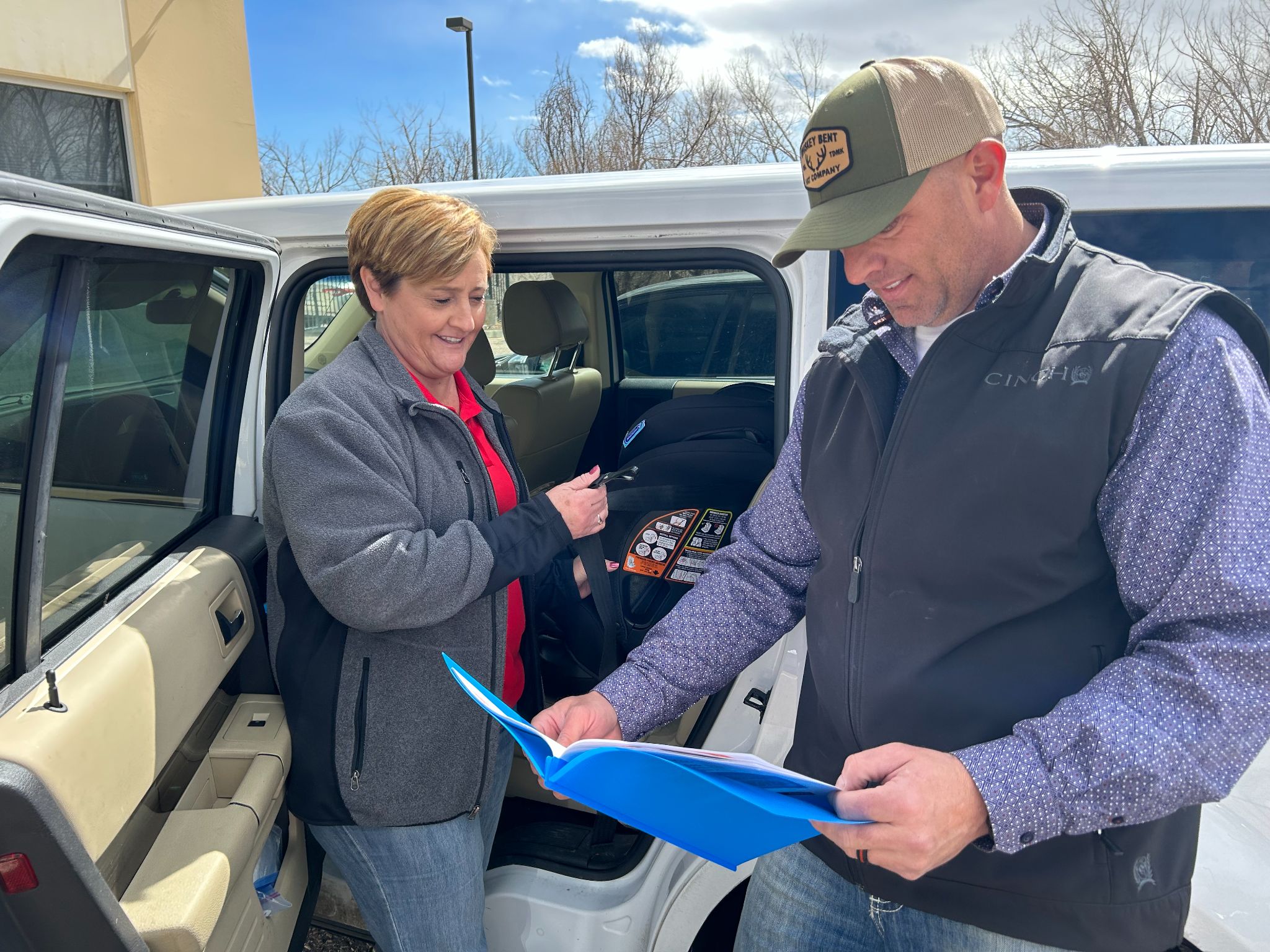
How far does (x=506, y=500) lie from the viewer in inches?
67.6

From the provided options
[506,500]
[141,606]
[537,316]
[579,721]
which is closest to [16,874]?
[141,606]

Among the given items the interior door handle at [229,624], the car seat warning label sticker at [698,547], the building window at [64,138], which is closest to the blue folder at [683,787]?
the interior door handle at [229,624]

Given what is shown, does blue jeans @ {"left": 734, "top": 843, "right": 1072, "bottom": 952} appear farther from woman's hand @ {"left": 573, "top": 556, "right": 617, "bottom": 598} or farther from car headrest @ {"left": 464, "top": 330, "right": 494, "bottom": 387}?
car headrest @ {"left": 464, "top": 330, "right": 494, "bottom": 387}

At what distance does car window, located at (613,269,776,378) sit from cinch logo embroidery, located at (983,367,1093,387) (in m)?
2.17

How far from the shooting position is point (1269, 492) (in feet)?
2.93

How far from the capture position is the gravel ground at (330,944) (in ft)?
7.69

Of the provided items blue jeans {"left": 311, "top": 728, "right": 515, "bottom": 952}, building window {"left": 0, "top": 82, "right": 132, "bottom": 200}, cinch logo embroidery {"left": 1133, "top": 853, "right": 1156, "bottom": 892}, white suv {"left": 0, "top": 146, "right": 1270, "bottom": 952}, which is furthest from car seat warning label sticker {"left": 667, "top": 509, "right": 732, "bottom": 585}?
building window {"left": 0, "top": 82, "right": 132, "bottom": 200}

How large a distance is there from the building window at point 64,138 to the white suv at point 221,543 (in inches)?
183

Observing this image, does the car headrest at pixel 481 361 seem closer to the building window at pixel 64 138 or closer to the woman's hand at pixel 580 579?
the woman's hand at pixel 580 579

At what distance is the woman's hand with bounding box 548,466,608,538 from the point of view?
1606 mm

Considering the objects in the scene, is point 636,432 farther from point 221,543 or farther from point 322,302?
point 221,543

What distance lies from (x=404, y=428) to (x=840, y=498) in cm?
77

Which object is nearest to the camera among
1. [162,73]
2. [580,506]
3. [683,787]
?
[683,787]

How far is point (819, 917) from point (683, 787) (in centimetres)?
53
